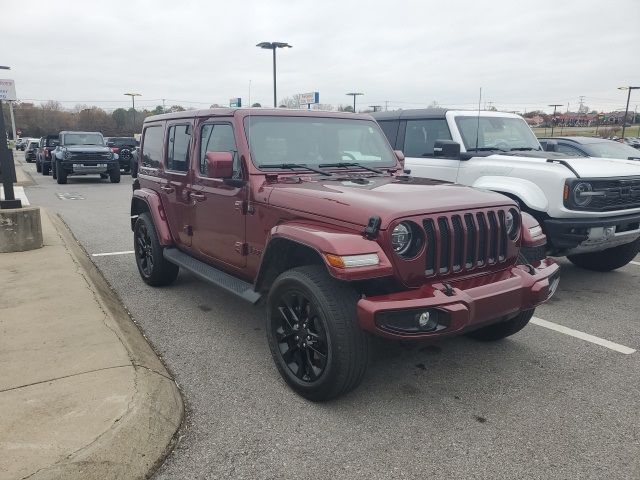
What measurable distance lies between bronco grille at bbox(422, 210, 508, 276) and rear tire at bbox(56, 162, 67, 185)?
18.1 m

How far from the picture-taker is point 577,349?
4.13 meters

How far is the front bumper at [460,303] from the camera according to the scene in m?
2.81

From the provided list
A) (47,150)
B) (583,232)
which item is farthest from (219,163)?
(47,150)

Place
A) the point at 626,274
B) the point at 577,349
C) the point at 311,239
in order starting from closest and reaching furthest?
the point at 311,239 → the point at 577,349 → the point at 626,274

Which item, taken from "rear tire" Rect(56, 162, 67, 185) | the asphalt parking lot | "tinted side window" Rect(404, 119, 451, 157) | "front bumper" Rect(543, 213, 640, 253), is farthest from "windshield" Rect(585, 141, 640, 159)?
"rear tire" Rect(56, 162, 67, 185)

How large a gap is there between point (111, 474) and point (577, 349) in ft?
11.7

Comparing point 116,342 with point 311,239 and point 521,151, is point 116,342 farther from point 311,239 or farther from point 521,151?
point 521,151

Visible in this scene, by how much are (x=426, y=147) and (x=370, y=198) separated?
13.7ft

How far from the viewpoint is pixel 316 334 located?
10.4 feet

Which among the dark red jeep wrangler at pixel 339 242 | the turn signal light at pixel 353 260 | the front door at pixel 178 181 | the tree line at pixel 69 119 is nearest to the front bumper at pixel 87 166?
the front door at pixel 178 181

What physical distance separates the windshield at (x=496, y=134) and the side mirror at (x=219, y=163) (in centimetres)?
393

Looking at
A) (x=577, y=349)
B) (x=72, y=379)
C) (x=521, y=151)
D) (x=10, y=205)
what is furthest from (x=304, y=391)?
(x=10, y=205)

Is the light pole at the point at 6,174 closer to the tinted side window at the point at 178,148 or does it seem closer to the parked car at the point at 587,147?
the tinted side window at the point at 178,148

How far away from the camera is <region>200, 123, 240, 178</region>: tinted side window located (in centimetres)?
407
